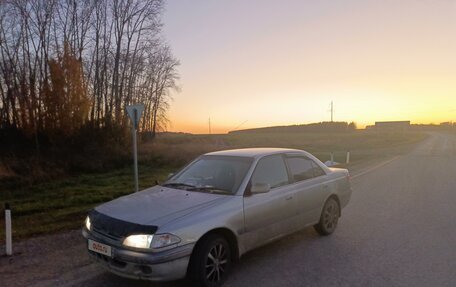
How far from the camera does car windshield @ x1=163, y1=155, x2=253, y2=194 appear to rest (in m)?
5.22

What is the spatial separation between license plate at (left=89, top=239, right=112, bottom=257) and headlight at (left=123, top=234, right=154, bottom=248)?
0.27 meters

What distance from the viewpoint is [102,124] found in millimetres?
36781

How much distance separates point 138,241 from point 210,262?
35.3 inches

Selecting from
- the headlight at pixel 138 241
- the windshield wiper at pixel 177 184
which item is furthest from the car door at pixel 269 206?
the headlight at pixel 138 241

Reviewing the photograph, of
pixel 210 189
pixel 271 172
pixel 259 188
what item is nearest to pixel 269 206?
pixel 259 188

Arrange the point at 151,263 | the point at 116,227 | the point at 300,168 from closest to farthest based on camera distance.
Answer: the point at 151,263 < the point at 116,227 < the point at 300,168

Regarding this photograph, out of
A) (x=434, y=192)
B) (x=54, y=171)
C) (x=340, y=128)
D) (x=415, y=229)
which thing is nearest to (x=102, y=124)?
(x=54, y=171)

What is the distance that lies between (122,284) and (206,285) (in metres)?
1.02

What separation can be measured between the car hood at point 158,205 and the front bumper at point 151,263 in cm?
32

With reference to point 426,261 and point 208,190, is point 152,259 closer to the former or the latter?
point 208,190

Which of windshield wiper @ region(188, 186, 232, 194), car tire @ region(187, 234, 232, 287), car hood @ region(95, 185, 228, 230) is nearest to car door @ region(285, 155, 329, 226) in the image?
windshield wiper @ region(188, 186, 232, 194)

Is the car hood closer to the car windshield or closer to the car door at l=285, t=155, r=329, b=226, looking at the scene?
the car windshield

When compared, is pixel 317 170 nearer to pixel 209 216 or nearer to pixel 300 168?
pixel 300 168

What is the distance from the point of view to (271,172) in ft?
18.7
